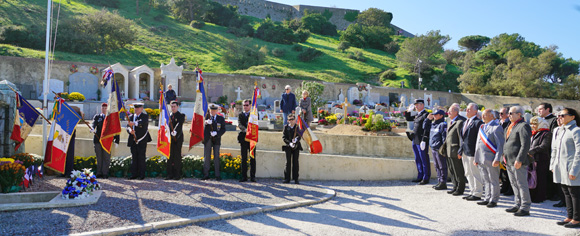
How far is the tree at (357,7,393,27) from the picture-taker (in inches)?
3221

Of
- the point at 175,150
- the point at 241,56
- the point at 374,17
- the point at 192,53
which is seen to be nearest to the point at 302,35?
the point at 241,56

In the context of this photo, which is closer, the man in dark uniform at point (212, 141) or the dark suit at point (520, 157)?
the dark suit at point (520, 157)

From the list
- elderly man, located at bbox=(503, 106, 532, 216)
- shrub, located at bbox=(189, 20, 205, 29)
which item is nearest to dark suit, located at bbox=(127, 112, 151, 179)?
elderly man, located at bbox=(503, 106, 532, 216)

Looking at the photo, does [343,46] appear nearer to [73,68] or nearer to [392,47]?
[392,47]

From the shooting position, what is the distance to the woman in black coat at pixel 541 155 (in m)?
7.08

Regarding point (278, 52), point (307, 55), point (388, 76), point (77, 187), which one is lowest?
point (77, 187)

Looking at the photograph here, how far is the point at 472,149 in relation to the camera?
7.35m

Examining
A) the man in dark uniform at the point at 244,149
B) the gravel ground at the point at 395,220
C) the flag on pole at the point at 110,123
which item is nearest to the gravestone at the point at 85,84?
the flag on pole at the point at 110,123

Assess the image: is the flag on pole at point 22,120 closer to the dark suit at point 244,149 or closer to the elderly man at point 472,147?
the dark suit at point 244,149

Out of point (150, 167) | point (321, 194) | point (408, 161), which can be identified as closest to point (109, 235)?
point (321, 194)

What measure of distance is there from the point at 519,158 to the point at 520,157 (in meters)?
0.02

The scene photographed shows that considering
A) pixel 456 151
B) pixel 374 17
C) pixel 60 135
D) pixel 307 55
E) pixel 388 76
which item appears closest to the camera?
pixel 456 151

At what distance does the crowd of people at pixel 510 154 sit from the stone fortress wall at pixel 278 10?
7911cm

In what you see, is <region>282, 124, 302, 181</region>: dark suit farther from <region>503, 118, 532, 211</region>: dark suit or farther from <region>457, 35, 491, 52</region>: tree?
<region>457, 35, 491, 52</region>: tree
